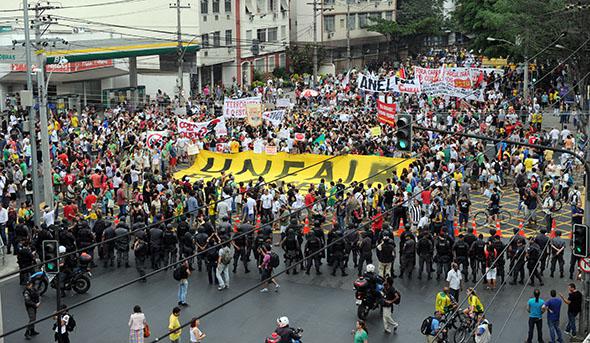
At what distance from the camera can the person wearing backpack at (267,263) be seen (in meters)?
19.1

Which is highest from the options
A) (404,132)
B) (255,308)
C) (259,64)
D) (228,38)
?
(228,38)

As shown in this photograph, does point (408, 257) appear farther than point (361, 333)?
Yes

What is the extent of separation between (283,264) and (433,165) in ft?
27.0

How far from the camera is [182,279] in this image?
706 inches

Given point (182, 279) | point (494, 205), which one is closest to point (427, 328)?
point (182, 279)

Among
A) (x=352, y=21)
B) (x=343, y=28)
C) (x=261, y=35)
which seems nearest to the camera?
(x=261, y=35)

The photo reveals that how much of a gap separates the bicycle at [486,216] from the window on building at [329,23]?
54.8 metres

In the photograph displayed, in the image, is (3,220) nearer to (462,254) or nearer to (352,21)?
(462,254)

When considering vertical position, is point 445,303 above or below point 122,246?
below

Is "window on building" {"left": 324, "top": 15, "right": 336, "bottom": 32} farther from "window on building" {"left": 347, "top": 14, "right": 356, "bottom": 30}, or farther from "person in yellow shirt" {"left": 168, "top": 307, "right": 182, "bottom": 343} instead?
"person in yellow shirt" {"left": 168, "top": 307, "right": 182, "bottom": 343}

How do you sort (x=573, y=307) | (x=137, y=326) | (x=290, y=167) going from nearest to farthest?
(x=137, y=326) < (x=573, y=307) < (x=290, y=167)

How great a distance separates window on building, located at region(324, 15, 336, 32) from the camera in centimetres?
7875

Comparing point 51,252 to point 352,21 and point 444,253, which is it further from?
point 352,21

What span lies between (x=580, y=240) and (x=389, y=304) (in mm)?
4031
